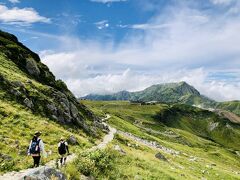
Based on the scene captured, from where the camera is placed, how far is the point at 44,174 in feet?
78.8

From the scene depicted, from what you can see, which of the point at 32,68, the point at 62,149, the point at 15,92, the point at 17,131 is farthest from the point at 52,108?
the point at 62,149

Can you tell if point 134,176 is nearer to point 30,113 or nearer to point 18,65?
point 30,113

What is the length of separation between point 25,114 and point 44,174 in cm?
3150

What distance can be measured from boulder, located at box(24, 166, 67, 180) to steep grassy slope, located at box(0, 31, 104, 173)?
21.9 feet

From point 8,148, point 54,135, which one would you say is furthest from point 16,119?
point 8,148

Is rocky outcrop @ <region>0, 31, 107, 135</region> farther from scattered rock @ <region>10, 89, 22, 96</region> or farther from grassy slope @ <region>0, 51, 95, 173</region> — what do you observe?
grassy slope @ <region>0, 51, 95, 173</region>

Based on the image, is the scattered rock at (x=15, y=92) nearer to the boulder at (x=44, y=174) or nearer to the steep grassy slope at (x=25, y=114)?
the steep grassy slope at (x=25, y=114)

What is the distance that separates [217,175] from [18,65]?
6014cm

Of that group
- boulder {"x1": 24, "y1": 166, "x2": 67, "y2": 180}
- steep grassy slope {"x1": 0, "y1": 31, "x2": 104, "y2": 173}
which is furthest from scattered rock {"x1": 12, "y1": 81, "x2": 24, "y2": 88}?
boulder {"x1": 24, "y1": 166, "x2": 67, "y2": 180}

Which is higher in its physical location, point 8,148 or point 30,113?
point 30,113

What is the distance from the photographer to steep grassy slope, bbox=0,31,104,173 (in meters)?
36.8

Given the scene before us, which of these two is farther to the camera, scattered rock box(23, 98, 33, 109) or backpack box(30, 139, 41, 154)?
scattered rock box(23, 98, 33, 109)

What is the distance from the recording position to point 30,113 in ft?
188

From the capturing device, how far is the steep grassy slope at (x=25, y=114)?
36.8 meters
